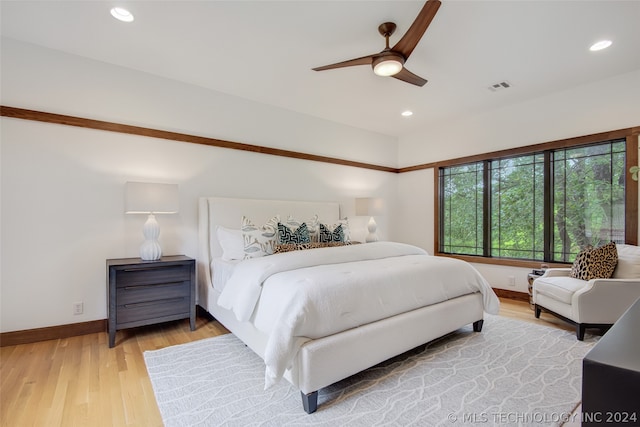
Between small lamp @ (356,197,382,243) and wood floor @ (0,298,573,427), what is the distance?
253 cm

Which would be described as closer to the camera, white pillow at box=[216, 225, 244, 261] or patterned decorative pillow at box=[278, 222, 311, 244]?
white pillow at box=[216, 225, 244, 261]

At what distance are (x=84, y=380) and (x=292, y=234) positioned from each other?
6.81 feet

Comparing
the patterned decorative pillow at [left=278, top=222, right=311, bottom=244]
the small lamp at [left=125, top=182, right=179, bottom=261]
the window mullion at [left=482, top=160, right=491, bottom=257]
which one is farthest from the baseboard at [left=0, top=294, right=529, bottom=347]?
the window mullion at [left=482, top=160, right=491, bottom=257]

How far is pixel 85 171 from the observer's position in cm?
295

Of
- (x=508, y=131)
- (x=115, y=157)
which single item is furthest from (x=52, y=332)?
(x=508, y=131)

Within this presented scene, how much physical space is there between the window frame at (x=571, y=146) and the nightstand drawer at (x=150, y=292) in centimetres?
395

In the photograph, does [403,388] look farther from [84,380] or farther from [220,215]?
[220,215]

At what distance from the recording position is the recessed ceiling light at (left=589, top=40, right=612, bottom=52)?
271cm

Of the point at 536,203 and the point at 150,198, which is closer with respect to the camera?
the point at 150,198

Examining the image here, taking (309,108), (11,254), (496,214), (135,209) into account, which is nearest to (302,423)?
(135,209)

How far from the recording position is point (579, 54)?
2902 millimetres

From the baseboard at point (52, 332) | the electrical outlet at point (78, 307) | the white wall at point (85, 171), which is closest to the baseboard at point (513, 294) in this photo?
the white wall at point (85, 171)

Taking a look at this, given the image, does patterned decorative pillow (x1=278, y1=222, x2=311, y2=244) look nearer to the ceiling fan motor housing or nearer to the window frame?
the ceiling fan motor housing

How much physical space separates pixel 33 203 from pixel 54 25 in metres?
1.53
